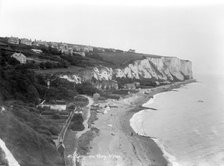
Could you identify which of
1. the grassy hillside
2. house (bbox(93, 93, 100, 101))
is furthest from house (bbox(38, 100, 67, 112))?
house (bbox(93, 93, 100, 101))

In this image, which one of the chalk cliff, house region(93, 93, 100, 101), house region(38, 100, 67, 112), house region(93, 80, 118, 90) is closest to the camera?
house region(38, 100, 67, 112)

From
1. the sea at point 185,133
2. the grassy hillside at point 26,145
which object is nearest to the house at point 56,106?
the sea at point 185,133

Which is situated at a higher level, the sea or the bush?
the bush

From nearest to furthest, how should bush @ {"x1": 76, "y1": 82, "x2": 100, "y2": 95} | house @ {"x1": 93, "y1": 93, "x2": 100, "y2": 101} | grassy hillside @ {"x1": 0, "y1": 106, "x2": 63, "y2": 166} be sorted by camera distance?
1. grassy hillside @ {"x1": 0, "y1": 106, "x2": 63, "y2": 166}
2. house @ {"x1": 93, "y1": 93, "x2": 100, "y2": 101}
3. bush @ {"x1": 76, "y1": 82, "x2": 100, "y2": 95}

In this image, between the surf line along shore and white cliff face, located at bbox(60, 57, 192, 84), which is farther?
white cliff face, located at bbox(60, 57, 192, 84)

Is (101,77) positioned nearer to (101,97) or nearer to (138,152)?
(101,97)

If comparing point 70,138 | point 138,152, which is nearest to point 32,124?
point 70,138

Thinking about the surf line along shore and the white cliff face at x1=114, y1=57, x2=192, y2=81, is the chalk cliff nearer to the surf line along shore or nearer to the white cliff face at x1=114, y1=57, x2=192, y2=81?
the white cliff face at x1=114, y1=57, x2=192, y2=81

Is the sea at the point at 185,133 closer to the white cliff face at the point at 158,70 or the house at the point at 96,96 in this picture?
the house at the point at 96,96
